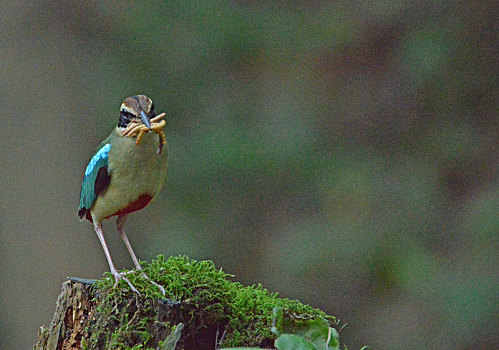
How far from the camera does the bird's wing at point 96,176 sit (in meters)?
4.08

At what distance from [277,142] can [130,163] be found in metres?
5.03

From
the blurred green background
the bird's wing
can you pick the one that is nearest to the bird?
the bird's wing

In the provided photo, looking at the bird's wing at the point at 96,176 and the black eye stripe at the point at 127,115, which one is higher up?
the black eye stripe at the point at 127,115

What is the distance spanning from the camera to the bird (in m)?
3.90

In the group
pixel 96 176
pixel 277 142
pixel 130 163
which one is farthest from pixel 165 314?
pixel 277 142

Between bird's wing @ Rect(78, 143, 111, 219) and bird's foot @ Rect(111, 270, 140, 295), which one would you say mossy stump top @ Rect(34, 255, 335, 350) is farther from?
bird's wing @ Rect(78, 143, 111, 219)

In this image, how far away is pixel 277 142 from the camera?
8.88 meters

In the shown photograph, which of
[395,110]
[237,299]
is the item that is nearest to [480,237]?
[395,110]

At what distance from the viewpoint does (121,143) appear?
4.02m

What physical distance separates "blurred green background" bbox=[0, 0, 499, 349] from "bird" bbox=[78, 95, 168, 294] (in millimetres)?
4580

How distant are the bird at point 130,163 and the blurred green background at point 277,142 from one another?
458 centimetres

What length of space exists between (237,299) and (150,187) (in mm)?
798

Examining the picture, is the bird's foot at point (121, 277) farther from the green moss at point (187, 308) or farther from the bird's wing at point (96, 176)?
the bird's wing at point (96, 176)

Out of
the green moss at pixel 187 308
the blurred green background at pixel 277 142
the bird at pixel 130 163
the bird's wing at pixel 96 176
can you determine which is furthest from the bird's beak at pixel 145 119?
the blurred green background at pixel 277 142
